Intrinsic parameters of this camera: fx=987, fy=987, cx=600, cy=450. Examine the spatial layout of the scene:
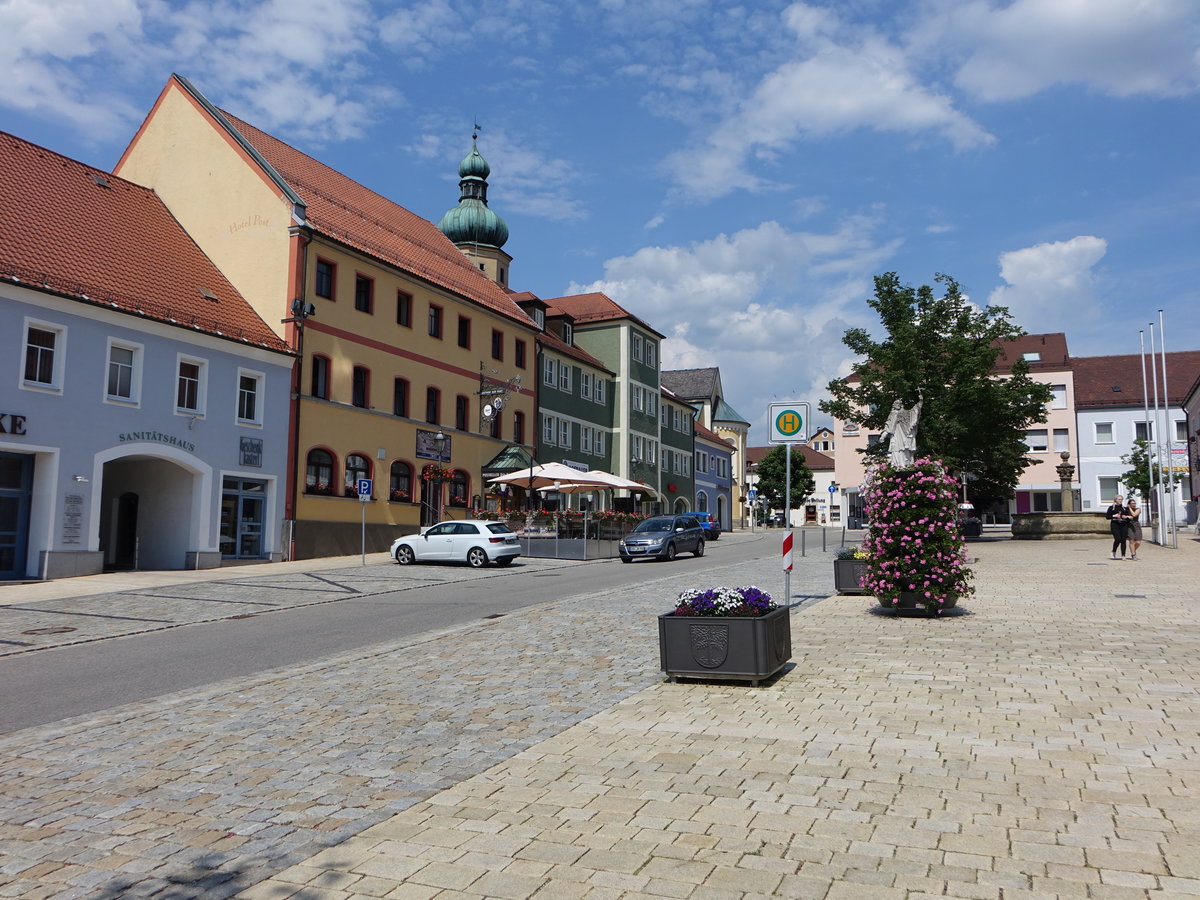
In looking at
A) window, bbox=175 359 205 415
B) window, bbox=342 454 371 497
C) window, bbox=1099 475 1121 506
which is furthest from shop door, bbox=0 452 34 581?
window, bbox=1099 475 1121 506

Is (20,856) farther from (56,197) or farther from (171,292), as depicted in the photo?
(56,197)

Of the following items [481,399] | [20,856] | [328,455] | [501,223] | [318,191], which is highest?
[501,223]

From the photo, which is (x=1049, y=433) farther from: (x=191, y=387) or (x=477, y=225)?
(x=191, y=387)

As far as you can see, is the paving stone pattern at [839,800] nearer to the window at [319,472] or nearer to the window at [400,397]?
the window at [319,472]

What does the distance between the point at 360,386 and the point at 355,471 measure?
2987 millimetres

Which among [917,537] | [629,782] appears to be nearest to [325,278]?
[917,537]

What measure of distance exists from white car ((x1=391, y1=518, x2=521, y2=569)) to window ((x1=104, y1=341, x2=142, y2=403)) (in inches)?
333

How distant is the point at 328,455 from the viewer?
105 ft

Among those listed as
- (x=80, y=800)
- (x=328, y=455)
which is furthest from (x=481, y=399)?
(x=80, y=800)

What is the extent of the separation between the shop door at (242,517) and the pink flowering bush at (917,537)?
66.4 feet

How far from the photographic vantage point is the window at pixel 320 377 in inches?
1256

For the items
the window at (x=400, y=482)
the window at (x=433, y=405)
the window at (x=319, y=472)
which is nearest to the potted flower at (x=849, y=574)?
the window at (x=319, y=472)

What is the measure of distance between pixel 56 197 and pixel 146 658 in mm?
21258

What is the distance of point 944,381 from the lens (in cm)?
4038
